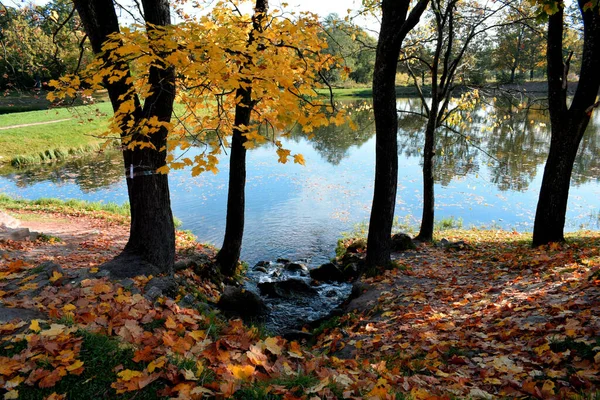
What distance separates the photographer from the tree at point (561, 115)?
7105 millimetres

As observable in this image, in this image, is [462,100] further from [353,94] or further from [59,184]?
[353,94]

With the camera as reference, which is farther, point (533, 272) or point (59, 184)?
point (59, 184)

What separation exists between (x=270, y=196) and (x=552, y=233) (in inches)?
466

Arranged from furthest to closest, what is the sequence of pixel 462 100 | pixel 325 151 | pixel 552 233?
pixel 325 151, pixel 462 100, pixel 552 233

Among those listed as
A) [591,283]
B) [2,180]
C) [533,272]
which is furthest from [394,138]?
[2,180]

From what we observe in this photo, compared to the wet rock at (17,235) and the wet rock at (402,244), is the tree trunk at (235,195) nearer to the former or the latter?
the wet rock at (402,244)

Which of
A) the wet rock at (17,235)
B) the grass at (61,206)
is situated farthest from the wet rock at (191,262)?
the grass at (61,206)

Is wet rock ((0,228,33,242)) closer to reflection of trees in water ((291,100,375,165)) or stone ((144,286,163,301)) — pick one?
stone ((144,286,163,301))

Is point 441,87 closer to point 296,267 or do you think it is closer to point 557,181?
point 557,181

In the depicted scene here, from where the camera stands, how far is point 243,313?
6.21 meters

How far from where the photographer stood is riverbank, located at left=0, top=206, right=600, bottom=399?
102 inches

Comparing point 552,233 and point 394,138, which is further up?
point 394,138

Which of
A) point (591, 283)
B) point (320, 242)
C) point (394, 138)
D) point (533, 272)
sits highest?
point (394, 138)

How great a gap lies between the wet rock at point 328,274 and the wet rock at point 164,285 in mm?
4411
